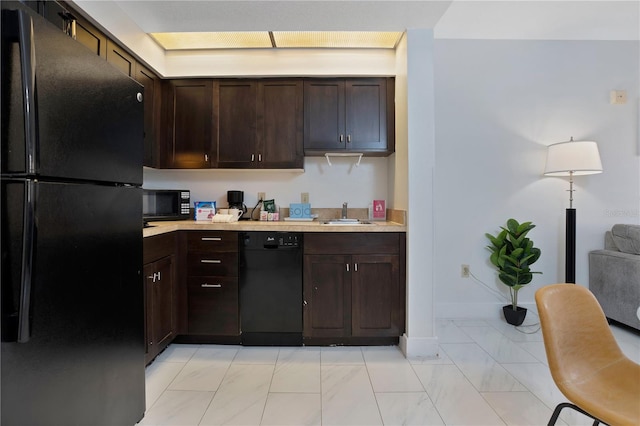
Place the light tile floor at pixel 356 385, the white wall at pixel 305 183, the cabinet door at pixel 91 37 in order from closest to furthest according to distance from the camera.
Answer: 1. the light tile floor at pixel 356 385
2. the cabinet door at pixel 91 37
3. the white wall at pixel 305 183

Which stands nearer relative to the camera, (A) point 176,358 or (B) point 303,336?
(A) point 176,358

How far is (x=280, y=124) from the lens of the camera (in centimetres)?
283

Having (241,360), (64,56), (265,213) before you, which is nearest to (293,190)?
(265,213)

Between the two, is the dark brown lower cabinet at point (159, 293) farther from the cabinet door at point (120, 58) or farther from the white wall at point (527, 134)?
the white wall at point (527, 134)

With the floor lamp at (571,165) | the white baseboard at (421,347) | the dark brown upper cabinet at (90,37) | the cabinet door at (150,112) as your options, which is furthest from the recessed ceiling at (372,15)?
the white baseboard at (421,347)

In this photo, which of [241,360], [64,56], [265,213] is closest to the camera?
[64,56]

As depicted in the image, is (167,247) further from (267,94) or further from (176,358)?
(267,94)

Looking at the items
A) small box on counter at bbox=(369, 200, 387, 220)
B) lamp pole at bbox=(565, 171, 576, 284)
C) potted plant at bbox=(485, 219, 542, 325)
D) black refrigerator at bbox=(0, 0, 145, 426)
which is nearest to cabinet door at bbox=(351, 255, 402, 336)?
small box on counter at bbox=(369, 200, 387, 220)

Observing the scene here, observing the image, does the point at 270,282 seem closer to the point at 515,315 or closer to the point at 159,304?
the point at 159,304

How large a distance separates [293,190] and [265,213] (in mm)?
368

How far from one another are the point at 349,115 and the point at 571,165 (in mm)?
1947

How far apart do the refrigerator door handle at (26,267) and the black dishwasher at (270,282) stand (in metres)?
1.68

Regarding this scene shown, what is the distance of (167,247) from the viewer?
2.39 m

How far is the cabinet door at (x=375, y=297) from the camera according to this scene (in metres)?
2.51
